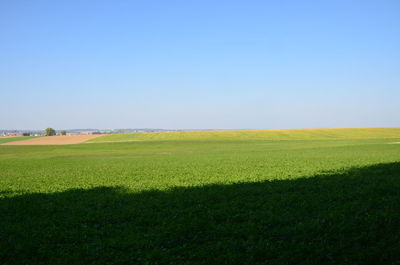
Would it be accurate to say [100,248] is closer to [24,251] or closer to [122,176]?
[24,251]

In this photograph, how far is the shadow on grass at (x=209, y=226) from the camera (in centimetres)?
704

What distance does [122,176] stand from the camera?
2052 cm

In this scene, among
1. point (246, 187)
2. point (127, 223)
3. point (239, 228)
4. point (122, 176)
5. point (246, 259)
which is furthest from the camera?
point (122, 176)

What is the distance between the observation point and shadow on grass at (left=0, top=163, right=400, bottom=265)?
23.1ft

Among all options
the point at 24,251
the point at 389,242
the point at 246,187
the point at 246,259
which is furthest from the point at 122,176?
the point at 389,242

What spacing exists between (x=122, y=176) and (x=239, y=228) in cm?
1340

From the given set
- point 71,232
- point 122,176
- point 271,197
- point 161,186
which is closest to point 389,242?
point 271,197

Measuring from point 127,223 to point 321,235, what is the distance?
19.3ft

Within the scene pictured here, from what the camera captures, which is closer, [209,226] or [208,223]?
[209,226]

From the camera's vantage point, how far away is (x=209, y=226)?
9.02 m

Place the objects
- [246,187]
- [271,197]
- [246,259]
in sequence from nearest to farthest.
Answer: [246,259], [271,197], [246,187]

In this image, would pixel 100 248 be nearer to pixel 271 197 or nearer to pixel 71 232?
pixel 71 232

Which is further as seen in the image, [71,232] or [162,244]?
[71,232]

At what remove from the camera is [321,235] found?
317 inches
